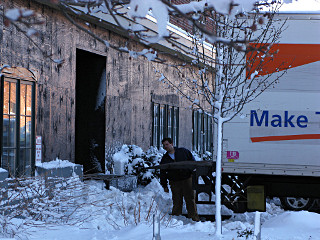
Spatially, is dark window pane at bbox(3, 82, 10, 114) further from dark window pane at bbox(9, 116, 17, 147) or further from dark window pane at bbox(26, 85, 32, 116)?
dark window pane at bbox(26, 85, 32, 116)

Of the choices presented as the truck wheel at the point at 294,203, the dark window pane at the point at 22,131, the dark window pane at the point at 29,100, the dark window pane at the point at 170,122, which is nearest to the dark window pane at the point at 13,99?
the dark window pane at the point at 22,131

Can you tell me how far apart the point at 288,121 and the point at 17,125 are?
586 cm

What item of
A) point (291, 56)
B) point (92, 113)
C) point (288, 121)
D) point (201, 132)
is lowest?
point (201, 132)

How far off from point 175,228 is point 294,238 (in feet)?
6.73

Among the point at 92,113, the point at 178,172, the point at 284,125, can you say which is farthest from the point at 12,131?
the point at 284,125

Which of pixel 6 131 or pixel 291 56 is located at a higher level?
pixel 291 56

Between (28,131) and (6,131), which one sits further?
(28,131)

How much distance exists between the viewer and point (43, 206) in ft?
29.3

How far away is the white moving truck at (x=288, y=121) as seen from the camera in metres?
11.9

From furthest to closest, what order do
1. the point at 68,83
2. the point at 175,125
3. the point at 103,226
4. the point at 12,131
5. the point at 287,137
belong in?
the point at 175,125 → the point at 68,83 → the point at 12,131 → the point at 287,137 → the point at 103,226

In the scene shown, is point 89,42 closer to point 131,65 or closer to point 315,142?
point 131,65

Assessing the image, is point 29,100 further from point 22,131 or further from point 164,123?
point 164,123

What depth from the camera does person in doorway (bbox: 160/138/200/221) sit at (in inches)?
504

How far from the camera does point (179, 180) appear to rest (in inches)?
511
